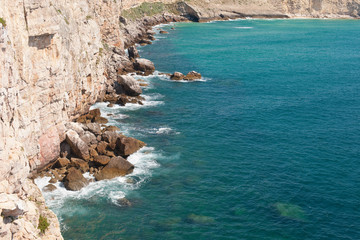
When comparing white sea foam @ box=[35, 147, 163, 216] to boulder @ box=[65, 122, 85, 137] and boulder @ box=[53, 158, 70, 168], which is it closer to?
boulder @ box=[53, 158, 70, 168]

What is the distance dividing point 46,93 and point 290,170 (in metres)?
33.6

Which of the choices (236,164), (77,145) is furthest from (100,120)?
(236,164)

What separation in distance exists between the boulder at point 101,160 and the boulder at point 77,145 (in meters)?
1.51

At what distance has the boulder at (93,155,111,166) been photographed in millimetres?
53875

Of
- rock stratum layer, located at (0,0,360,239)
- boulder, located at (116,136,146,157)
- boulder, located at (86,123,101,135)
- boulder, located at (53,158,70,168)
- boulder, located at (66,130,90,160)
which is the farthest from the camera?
boulder, located at (86,123,101,135)

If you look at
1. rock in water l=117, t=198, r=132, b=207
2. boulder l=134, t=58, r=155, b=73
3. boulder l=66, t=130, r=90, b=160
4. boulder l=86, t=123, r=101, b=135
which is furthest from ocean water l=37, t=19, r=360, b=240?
boulder l=86, t=123, r=101, b=135

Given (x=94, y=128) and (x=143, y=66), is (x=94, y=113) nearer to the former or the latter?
(x=94, y=128)

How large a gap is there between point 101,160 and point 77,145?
3.83m

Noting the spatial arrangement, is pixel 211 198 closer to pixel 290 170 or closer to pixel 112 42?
pixel 290 170

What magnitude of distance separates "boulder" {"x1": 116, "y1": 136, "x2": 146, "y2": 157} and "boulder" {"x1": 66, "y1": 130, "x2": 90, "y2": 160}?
5023 millimetres

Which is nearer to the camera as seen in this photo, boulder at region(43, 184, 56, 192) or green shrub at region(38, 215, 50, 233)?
green shrub at region(38, 215, 50, 233)

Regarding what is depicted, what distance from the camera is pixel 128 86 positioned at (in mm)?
82875

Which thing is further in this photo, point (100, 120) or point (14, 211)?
point (100, 120)

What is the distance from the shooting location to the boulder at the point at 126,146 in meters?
57.5
